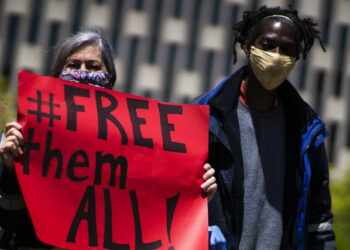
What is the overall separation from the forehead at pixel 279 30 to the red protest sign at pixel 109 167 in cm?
54

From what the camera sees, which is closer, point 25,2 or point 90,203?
point 90,203

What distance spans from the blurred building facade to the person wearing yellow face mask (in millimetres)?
23914

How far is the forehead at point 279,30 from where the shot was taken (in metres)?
2.66

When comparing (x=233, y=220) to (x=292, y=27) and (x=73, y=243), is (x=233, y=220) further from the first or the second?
(x=292, y=27)

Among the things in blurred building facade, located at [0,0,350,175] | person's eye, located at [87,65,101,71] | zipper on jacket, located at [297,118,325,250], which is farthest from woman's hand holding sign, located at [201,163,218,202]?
blurred building facade, located at [0,0,350,175]

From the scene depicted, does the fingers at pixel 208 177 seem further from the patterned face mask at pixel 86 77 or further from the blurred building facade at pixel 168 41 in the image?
the blurred building facade at pixel 168 41

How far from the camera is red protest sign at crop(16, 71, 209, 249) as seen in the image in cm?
213

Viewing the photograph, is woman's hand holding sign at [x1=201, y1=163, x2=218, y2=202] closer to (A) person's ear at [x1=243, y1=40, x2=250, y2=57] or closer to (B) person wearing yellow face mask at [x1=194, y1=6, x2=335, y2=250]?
(B) person wearing yellow face mask at [x1=194, y1=6, x2=335, y2=250]

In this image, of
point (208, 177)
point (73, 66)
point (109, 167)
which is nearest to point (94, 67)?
point (73, 66)

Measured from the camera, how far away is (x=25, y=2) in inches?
1063

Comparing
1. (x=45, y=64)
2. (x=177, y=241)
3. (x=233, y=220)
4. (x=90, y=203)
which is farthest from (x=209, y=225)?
(x=45, y=64)

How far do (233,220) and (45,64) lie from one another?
25.3m

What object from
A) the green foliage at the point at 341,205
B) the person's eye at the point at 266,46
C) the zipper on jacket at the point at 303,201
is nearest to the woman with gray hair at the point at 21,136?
the zipper on jacket at the point at 303,201

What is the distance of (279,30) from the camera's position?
105 inches
